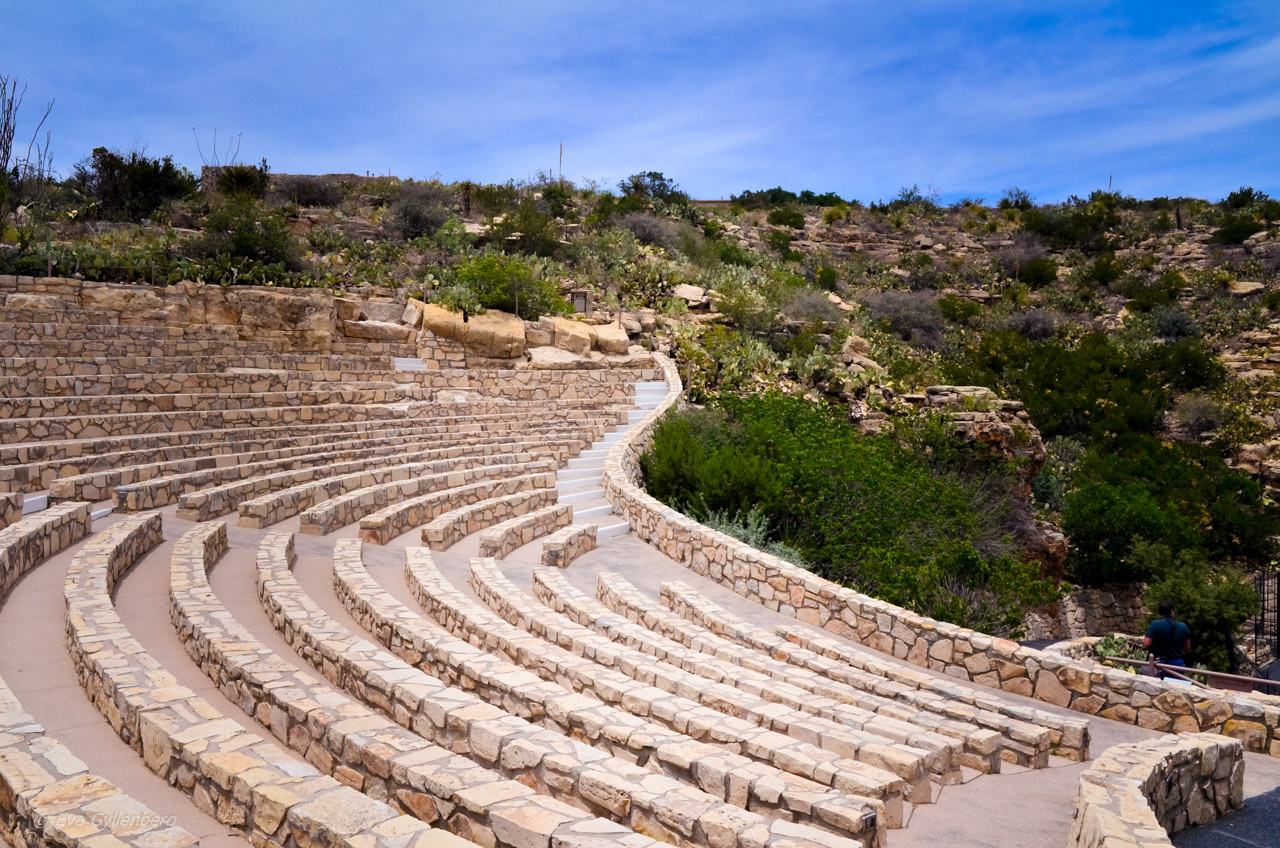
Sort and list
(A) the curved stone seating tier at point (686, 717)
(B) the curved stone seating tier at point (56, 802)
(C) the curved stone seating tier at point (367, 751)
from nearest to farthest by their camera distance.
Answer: (B) the curved stone seating tier at point (56, 802) → (C) the curved stone seating tier at point (367, 751) → (A) the curved stone seating tier at point (686, 717)

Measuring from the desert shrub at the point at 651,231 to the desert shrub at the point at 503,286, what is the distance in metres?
13.9

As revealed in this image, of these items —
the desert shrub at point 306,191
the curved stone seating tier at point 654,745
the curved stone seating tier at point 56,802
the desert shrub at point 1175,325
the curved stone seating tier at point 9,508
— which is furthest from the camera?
the desert shrub at point 306,191

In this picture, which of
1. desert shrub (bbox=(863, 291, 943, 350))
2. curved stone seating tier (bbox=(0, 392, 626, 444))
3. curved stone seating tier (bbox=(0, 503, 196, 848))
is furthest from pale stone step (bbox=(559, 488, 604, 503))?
desert shrub (bbox=(863, 291, 943, 350))

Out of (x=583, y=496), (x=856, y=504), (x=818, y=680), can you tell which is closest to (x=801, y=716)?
(x=818, y=680)

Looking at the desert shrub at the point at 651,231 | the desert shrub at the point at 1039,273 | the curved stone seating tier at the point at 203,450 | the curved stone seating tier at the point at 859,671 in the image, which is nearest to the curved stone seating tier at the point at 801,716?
the curved stone seating tier at the point at 859,671

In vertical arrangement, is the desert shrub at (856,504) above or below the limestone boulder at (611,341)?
below

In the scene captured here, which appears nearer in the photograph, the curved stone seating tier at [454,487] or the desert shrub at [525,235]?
the curved stone seating tier at [454,487]

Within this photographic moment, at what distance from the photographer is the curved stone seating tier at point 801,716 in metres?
5.52

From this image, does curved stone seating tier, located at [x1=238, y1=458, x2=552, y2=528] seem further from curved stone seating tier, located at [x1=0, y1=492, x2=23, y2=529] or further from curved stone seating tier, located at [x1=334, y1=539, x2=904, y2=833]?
curved stone seating tier, located at [x1=334, y1=539, x2=904, y2=833]

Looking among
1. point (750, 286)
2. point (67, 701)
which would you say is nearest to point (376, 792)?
point (67, 701)

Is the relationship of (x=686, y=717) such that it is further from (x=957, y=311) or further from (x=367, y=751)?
(x=957, y=311)

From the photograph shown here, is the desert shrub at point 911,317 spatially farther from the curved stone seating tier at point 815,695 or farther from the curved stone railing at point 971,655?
the curved stone seating tier at point 815,695

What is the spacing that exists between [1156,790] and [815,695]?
7.71ft

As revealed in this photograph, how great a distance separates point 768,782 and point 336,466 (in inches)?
480
